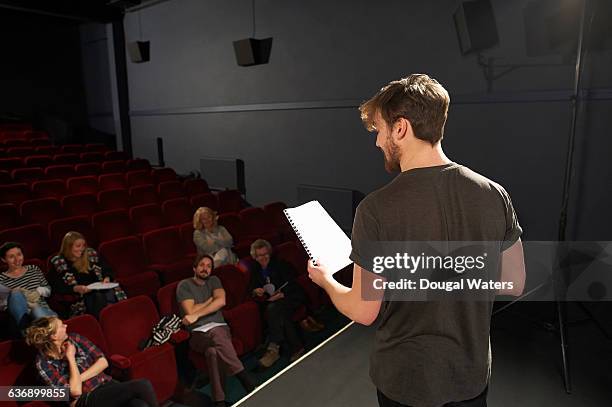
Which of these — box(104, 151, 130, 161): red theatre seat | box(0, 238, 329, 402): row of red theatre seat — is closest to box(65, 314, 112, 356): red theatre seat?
box(0, 238, 329, 402): row of red theatre seat

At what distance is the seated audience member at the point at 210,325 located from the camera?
211cm

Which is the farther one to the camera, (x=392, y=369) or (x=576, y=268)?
(x=576, y=268)

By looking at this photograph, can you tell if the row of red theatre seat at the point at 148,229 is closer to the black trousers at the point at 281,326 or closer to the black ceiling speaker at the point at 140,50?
the black trousers at the point at 281,326

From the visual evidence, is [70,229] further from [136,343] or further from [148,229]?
[136,343]

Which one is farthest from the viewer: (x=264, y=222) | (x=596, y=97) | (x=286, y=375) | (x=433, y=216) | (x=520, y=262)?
(x=264, y=222)

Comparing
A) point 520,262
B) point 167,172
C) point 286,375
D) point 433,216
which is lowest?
Result: point 286,375

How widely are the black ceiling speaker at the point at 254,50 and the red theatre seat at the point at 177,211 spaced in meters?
1.79

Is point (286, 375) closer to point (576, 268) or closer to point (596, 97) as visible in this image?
point (576, 268)

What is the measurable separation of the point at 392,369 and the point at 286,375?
3.60 ft

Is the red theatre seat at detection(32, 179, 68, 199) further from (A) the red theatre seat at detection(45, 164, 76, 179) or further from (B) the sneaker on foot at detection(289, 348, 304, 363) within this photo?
(B) the sneaker on foot at detection(289, 348, 304, 363)

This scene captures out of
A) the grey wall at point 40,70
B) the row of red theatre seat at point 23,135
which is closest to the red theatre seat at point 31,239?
the row of red theatre seat at point 23,135

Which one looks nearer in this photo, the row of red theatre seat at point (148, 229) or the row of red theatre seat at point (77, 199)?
the row of red theatre seat at point (148, 229)

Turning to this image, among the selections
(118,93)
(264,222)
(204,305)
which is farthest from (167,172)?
(204,305)

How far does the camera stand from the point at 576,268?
2.96 meters
